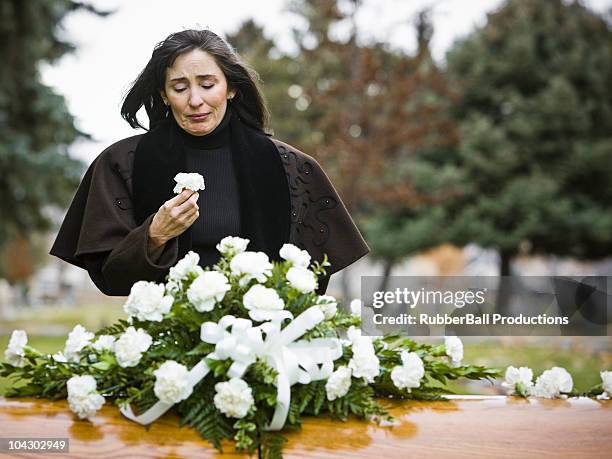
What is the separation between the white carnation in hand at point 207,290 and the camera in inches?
71.6

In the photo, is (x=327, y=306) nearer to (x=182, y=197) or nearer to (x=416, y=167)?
(x=182, y=197)

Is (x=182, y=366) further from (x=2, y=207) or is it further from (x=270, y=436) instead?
(x=2, y=207)

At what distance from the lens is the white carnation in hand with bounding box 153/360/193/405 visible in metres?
1.73

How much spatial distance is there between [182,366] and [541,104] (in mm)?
16409

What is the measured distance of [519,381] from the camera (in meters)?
2.20

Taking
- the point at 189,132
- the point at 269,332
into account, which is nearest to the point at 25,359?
the point at 269,332

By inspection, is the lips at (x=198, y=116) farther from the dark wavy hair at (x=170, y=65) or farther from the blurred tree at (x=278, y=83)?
the blurred tree at (x=278, y=83)

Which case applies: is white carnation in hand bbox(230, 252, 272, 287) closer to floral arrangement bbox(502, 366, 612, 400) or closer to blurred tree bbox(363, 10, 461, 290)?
floral arrangement bbox(502, 366, 612, 400)

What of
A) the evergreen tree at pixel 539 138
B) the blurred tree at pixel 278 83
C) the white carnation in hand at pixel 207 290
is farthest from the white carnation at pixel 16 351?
the blurred tree at pixel 278 83

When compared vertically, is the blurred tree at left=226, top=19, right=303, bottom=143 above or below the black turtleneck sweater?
above

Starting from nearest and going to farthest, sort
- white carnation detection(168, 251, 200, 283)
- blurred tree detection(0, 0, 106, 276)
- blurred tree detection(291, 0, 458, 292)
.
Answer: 1. white carnation detection(168, 251, 200, 283)
2. blurred tree detection(291, 0, 458, 292)
3. blurred tree detection(0, 0, 106, 276)

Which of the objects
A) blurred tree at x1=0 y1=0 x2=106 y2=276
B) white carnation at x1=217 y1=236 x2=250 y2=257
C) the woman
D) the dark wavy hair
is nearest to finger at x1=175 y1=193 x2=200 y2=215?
the woman

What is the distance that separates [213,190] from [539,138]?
15652 millimetres

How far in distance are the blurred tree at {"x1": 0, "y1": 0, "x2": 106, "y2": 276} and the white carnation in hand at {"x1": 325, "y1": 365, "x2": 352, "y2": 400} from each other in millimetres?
11390
